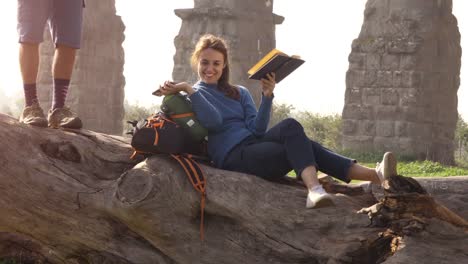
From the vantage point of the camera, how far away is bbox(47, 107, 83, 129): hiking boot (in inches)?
205

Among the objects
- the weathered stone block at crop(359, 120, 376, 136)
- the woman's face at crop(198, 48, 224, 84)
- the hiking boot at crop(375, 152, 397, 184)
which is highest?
the woman's face at crop(198, 48, 224, 84)

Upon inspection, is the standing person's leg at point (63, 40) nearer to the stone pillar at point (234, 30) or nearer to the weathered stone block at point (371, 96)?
the stone pillar at point (234, 30)

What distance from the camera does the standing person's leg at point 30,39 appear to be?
538cm

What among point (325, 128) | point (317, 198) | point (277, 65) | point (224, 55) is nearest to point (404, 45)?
point (325, 128)

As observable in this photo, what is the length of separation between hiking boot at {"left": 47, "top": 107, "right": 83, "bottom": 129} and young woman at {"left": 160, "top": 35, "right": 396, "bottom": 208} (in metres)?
0.78

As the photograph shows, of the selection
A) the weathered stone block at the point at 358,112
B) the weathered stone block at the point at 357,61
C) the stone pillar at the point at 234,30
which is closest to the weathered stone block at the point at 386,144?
the weathered stone block at the point at 358,112

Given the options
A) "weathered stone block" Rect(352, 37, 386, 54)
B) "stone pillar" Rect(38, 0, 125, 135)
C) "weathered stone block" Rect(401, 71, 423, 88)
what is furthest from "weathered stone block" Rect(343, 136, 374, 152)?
"stone pillar" Rect(38, 0, 125, 135)

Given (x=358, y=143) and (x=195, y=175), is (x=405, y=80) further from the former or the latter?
(x=195, y=175)

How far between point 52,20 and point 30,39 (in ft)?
0.83

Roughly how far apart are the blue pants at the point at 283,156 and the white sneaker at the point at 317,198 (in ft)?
0.55

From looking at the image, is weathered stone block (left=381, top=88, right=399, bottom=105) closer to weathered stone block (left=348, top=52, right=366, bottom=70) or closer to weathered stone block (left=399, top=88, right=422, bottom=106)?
weathered stone block (left=399, top=88, right=422, bottom=106)

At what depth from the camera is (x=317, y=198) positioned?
4430 millimetres

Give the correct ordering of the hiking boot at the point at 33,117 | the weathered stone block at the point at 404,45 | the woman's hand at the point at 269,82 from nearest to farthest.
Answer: the woman's hand at the point at 269,82, the hiking boot at the point at 33,117, the weathered stone block at the point at 404,45

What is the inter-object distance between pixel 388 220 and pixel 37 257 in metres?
2.79
